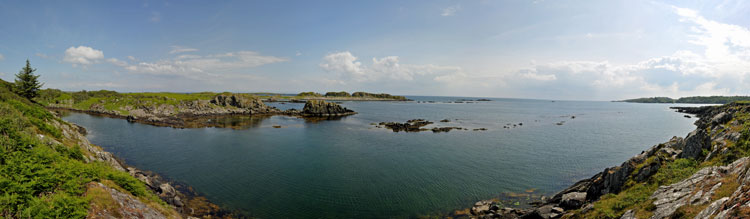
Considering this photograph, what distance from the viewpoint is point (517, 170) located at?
109ft

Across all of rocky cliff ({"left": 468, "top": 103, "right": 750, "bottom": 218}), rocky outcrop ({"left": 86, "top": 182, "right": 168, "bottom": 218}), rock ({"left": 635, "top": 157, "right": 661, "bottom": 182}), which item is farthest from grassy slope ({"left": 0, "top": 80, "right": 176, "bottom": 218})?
rock ({"left": 635, "top": 157, "right": 661, "bottom": 182})

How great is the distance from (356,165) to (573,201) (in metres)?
23.2

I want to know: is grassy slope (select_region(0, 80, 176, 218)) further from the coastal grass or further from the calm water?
the coastal grass

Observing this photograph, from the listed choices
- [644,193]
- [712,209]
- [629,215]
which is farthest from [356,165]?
[712,209]

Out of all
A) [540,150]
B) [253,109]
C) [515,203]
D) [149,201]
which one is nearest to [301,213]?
[149,201]

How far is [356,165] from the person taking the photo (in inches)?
1372

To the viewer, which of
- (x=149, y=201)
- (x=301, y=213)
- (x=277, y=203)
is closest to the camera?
(x=149, y=201)

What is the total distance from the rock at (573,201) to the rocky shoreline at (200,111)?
73949 millimetres

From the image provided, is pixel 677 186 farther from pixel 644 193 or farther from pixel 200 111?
pixel 200 111

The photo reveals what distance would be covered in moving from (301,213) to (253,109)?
96593 mm

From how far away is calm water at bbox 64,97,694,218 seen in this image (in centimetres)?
2350

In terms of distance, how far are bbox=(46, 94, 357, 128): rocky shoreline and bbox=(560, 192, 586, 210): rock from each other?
73.9m

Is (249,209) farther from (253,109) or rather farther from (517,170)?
(253,109)

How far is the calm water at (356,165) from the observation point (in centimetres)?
2350
